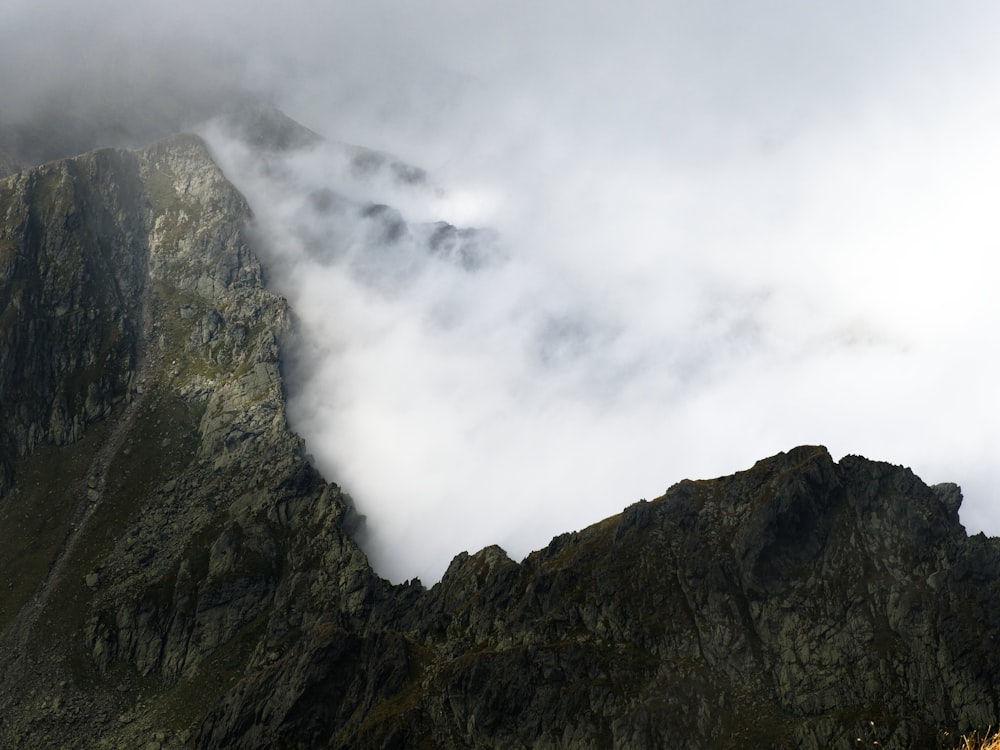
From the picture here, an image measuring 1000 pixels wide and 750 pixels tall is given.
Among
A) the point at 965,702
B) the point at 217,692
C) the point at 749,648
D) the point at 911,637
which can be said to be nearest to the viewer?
the point at 965,702

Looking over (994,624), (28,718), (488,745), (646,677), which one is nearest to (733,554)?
(646,677)

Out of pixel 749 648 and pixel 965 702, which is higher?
pixel 749 648

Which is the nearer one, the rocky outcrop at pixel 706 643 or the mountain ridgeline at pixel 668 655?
the rocky outcrop at pixel 706 643

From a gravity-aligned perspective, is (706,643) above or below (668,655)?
above

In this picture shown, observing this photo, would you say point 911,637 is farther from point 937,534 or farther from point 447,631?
point 447,631

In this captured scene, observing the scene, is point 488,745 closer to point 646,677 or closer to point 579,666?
point 579,666

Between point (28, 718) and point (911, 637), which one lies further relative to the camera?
point (28, 718)

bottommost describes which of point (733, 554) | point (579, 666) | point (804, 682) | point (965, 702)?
point (965, 702)

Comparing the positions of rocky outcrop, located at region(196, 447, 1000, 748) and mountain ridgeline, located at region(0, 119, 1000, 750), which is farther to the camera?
mountain ridgeline, located at region(0, 119, 1000, 750)

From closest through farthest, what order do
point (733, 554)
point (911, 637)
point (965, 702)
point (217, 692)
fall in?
point (965, 702) < point (911, 637) < point (733, 554) < point (217, 692)

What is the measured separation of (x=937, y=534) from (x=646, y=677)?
2644 inches

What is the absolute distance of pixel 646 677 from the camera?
161 metres

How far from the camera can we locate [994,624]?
481 feet

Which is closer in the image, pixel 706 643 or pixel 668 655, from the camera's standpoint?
pixel 706 643
